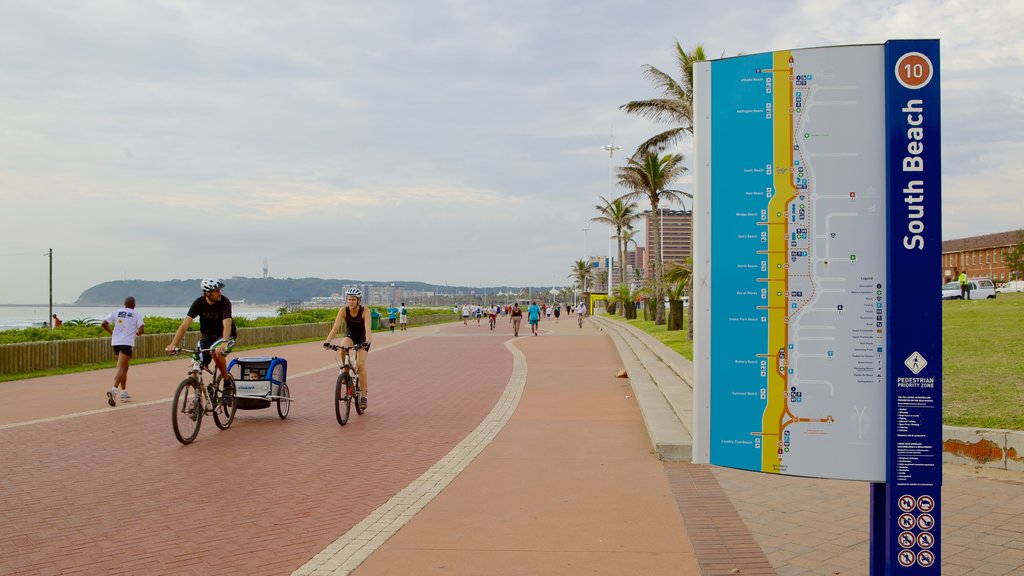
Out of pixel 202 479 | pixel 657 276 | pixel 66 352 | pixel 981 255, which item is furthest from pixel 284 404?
pixel 981 255

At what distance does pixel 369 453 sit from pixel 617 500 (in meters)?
3.07

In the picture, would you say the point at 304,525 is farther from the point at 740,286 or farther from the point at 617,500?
the point at 740,286

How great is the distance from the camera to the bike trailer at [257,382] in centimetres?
1043

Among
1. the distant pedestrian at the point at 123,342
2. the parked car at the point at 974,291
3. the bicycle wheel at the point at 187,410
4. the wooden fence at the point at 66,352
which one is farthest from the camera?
the parked car at the point at 974,291

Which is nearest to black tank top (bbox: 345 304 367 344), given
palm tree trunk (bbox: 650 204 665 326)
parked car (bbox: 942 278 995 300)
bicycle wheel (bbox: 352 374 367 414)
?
bicycle wheel (bbox: 352 374 367 414)

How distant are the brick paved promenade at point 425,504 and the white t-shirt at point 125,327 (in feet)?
6.10

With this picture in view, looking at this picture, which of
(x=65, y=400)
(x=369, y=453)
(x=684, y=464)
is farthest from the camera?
(x=65, y=400)

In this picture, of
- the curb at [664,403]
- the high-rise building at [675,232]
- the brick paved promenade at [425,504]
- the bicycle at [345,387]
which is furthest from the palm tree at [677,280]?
the high-rise building at [675,232]

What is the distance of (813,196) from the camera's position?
3.57 m

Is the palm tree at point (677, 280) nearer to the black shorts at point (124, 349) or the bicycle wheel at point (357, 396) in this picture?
the bicycle wheel at point (357, 396)

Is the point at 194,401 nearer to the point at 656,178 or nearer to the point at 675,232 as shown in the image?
the point at 656,178

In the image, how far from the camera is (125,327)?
41.5 feet

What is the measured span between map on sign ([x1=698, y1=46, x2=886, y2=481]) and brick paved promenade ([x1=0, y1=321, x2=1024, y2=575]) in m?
1.33

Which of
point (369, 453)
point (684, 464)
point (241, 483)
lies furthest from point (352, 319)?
point (684, 464)
